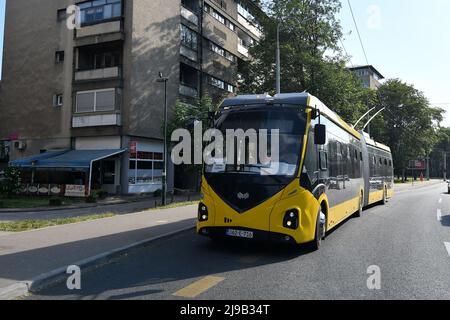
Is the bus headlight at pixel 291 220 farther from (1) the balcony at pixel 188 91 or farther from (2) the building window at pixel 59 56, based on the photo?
(2) the building window at pixel 59 56

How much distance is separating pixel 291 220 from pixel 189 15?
3101 centimetres

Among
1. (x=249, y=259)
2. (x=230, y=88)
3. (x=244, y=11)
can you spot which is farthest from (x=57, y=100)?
(x=249, y=259)

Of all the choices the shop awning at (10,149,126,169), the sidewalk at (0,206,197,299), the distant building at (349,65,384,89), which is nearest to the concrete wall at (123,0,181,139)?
the shop awning at (10,149,126,169)

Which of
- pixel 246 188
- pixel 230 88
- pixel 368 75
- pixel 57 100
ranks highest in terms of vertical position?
pixel 368 75

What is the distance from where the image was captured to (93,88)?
29.2 m

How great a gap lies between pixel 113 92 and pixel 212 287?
2461cm

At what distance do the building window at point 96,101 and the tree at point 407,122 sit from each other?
48082 mm

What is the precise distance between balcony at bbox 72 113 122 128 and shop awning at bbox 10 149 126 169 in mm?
1908

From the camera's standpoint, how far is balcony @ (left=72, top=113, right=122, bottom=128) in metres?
28.1

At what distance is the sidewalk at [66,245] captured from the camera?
619 cm

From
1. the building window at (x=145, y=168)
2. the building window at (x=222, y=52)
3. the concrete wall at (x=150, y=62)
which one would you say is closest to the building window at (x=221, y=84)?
the building window at (x=222, y=52)

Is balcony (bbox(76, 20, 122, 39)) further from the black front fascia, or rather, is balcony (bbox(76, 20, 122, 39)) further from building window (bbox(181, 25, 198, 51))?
the black front fascia

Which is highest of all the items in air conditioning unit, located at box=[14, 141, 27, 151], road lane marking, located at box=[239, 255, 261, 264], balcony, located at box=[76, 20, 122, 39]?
balcony, located at box=[76, 20, 122, 39]

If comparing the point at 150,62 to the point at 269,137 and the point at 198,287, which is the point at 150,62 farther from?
the point at 198,287
